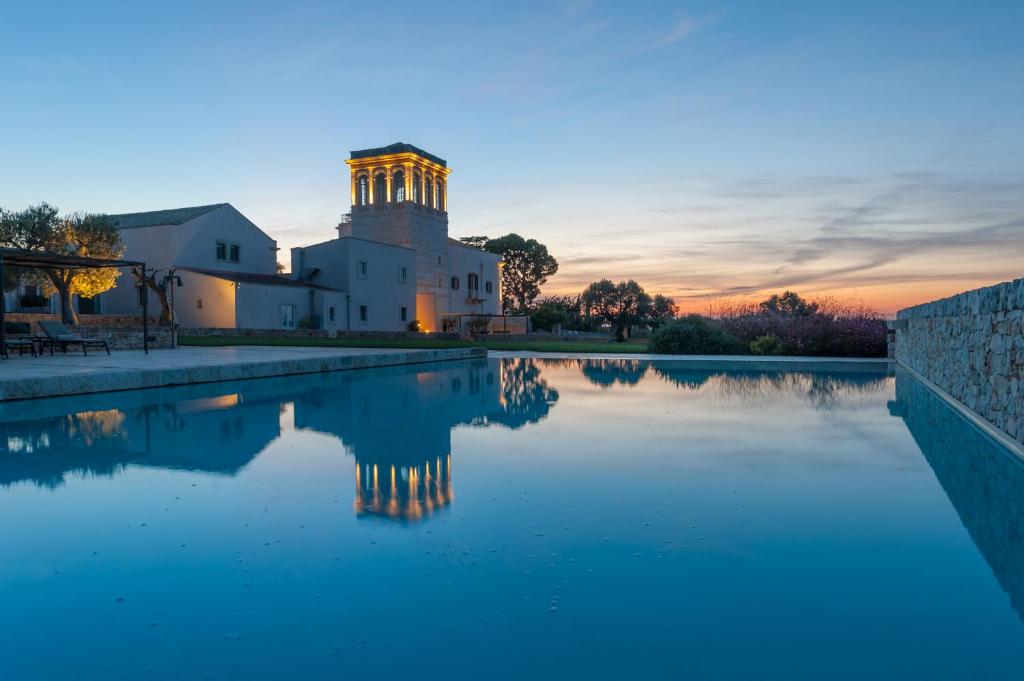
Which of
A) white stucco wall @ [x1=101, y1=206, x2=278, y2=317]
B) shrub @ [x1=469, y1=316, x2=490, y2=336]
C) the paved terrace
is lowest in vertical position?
the paved terrace

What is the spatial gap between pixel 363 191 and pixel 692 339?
2701cm

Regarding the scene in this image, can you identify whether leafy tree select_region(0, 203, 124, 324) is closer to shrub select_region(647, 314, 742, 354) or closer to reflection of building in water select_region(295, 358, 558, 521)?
reflection of building in water select_region(295, 358, 558, 521)

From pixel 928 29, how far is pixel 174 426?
579 inches

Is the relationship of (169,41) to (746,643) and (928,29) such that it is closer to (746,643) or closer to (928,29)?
(928,29)

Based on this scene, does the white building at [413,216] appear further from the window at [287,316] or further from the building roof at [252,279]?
the window at [287,316]

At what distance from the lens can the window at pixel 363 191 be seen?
131ft

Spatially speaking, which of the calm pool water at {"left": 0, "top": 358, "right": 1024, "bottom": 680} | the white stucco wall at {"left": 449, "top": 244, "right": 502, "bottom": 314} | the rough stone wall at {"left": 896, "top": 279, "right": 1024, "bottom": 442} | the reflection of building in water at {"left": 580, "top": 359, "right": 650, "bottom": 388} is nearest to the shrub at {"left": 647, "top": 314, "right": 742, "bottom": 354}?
the reflection of building in water at {"left": 580, "top": 359, "right": 650, "bottom": 388}

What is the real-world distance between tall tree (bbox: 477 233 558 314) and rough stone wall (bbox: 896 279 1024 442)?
47.9m

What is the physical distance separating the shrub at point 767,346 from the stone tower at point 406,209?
77.5ft

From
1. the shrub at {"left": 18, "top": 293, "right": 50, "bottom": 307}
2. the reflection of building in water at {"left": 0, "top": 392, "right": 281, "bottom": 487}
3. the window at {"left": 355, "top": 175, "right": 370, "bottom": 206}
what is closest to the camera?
the reflection of building in water at {"left": 0, "top": 392, "right": 281, "bottom": 487}

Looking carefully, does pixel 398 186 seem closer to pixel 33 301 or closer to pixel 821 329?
pixel 33 301

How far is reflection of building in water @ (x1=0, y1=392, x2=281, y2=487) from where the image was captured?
491 centimetres

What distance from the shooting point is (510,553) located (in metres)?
2.92

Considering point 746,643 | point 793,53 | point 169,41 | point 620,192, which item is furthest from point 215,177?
point 746,643
